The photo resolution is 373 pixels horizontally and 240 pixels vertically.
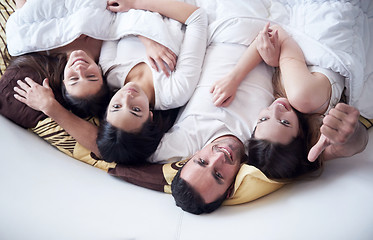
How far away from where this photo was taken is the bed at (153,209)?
83 centimetres

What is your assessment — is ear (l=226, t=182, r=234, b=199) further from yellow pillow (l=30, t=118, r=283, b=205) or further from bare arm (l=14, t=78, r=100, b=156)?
bare arm (l=14, t=78, r=100, b=156)

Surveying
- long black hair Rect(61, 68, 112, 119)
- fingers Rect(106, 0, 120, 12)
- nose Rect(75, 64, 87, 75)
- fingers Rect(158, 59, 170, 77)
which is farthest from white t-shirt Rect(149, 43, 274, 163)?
fingers Rect(106, 0, 120, 12)

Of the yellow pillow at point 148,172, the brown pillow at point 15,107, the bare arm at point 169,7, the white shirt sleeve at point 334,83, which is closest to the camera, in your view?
the yellow pillow at point 148,172

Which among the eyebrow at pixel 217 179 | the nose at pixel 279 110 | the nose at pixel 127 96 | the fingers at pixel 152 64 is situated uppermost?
the fingers at pixel 152 64

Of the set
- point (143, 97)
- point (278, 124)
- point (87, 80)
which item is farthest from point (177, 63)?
point (278, 124)

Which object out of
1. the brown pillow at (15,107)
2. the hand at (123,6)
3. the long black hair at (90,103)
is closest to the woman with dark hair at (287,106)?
the long black hair at (90,103)

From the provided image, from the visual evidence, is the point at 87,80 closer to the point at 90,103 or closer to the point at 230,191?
the point at 90,103

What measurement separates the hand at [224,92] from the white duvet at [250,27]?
7.0 inches

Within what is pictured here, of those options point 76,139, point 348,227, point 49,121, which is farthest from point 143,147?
point 348,227

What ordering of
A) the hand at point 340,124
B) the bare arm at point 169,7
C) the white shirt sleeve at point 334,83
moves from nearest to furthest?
1. the hand at point 340,124
2. the white shirt sleeve at point 334,83
3. the bare arm at point 169,7

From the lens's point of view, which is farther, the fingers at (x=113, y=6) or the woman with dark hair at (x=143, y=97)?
the fingers at (x=113, y=6)

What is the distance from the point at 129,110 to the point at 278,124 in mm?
435

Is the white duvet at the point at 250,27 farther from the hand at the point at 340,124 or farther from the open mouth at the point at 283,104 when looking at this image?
the hand at the point at 340,124

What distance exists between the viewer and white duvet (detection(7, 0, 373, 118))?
107cm
